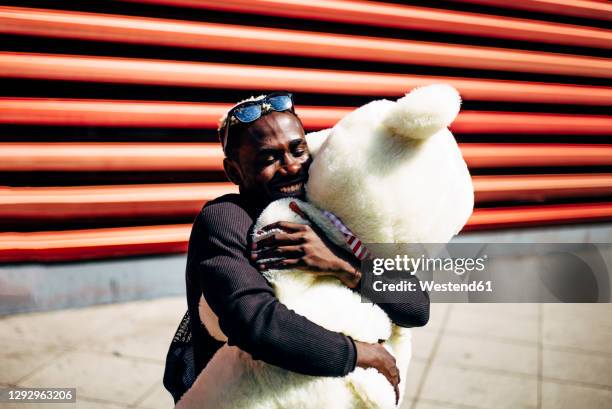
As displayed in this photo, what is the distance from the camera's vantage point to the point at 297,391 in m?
1.17

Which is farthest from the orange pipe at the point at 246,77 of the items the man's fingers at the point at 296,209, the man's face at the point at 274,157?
the man's fingers at the point at 296,209

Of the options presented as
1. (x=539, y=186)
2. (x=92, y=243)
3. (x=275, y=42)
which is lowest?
(x=539, y=186)

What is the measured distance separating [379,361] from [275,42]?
3.65 meters

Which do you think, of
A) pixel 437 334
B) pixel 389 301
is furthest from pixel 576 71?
pixel 389 301

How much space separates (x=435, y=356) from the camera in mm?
→ 3719

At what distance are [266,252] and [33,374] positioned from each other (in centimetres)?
279

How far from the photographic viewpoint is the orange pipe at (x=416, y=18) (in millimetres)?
4305

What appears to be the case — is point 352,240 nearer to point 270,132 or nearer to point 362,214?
point 362,214

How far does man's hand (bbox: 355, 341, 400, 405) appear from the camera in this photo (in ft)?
3.91

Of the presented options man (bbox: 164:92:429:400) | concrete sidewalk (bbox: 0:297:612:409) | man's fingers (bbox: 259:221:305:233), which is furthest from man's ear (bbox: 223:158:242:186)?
concrete sidewalk (bbox: 0:297:612:409)

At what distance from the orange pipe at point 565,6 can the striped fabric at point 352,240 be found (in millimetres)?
4612

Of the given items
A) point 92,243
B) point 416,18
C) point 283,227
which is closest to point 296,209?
point 283,227

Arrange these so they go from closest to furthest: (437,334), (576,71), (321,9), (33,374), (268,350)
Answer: (268,350) < (33,374) < (437,334) < (321,9) < (576,71)

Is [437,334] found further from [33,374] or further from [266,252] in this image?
[266,252]
